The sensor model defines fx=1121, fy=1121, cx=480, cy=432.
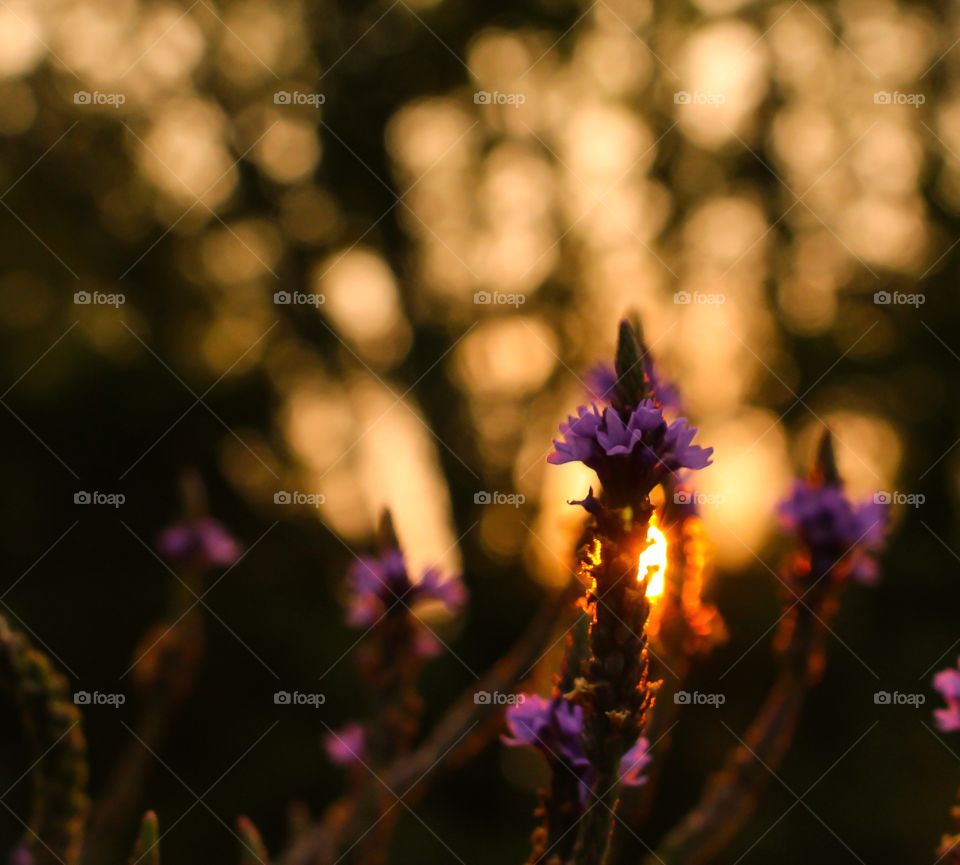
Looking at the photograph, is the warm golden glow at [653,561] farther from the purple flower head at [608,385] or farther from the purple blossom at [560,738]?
the purple flower head at [608,385]

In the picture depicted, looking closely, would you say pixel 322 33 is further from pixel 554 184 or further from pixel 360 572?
pixel 360 572

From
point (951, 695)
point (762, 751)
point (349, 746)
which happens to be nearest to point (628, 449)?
point (951, 695)

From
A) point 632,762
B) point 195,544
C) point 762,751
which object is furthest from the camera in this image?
point 195,544

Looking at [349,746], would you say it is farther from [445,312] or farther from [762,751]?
[445,312]

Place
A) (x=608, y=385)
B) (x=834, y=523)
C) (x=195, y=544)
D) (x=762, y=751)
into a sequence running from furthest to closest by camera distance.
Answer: (x=195, y=544)
(x=834, y=523)
(x=762, y=751)
(x=608, y=385)

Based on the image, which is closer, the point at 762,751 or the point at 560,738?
the point at 560,738

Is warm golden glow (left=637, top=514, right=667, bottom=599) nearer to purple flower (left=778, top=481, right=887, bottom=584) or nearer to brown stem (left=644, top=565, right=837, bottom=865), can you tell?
brown stem (left=644, top=565, right=837, bottom=865)
